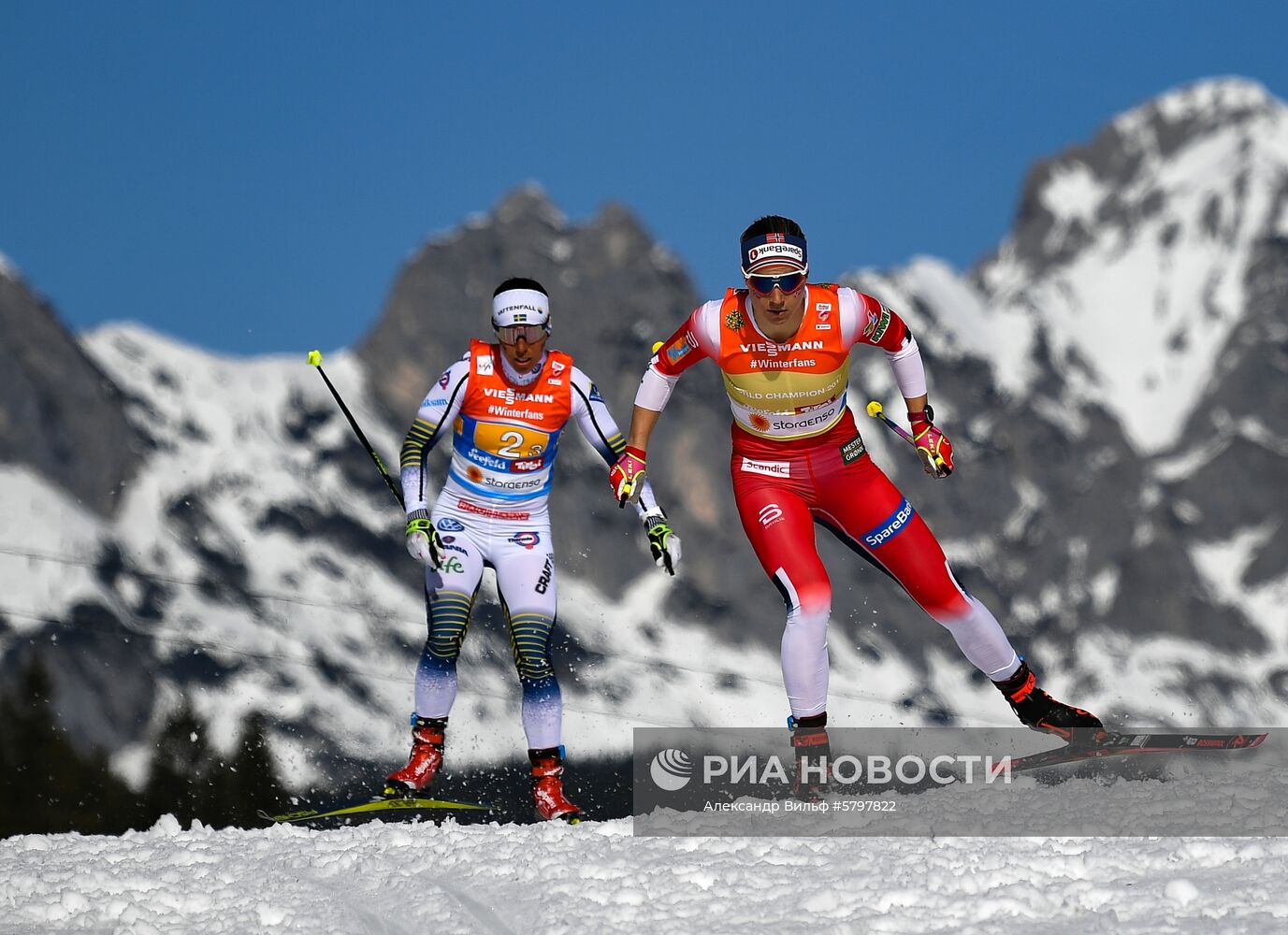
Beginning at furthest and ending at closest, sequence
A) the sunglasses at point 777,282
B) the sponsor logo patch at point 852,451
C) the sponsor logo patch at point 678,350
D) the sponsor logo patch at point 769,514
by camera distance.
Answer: the sponsor logo patch at point 678,350 < the sponsor logo patch at point 852,451 < the sponsor logo patch at point 769,514 < the sunglasses at point 777,282

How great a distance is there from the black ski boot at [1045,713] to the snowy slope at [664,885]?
3.72 feet

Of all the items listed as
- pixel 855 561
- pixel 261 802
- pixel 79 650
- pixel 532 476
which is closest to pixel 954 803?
pixel 532 476

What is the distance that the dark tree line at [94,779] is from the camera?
36031 mm

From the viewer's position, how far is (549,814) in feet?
38.9

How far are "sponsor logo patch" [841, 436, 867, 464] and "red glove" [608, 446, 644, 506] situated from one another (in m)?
1.45

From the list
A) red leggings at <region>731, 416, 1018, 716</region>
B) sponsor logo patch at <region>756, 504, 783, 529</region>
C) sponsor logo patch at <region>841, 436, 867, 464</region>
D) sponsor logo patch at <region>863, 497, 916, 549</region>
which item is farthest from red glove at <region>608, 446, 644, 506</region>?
sponsor logo patch at <region>863, 497, 916, 549</region>

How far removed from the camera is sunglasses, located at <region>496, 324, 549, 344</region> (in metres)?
11.8

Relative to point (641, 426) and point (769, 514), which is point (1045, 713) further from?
point (641, 426)

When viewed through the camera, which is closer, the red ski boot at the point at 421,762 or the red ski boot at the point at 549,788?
the red ski boot at the point at 549,788

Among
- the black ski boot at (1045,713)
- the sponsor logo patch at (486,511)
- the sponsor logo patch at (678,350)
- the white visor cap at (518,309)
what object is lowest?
the black ski boot at (1045,713)

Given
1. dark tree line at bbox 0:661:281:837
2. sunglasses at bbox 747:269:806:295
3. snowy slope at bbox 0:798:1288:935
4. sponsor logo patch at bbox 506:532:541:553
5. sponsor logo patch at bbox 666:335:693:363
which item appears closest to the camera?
snowy slope at bbox 0:798:1288:935

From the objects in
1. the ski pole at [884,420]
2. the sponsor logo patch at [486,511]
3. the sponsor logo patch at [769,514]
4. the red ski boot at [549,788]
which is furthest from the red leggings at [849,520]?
the red ski boot at [549,788]

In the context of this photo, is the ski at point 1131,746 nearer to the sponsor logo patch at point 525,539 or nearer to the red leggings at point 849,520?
the red leggings at point 849,520

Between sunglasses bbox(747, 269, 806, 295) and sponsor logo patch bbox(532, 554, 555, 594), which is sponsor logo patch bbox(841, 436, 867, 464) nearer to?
sunglasses bbox(747, 269, 806, 295)
